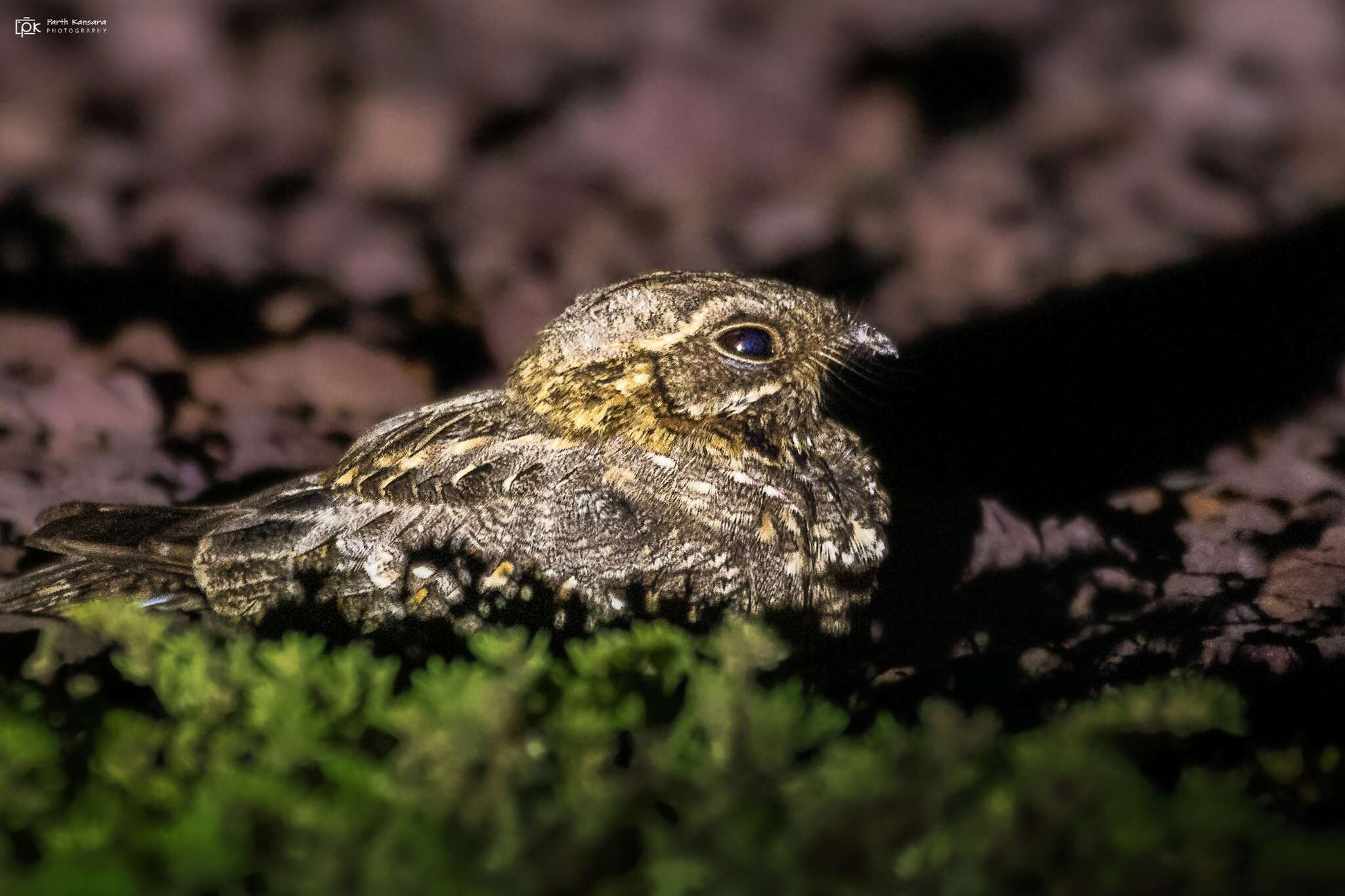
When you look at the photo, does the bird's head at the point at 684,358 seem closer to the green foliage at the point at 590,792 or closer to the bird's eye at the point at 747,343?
the bird's eye at the point at 747,343

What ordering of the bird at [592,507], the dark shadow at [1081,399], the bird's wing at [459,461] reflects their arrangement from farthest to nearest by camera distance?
the dark shadow at [1081,399] → the bird's wing at [459,461] → the bird at [592,507]

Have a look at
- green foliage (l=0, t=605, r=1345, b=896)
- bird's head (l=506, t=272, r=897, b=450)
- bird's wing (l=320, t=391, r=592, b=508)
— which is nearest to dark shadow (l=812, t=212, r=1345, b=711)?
bird's head (l=506, t=272, r=897, b=450)

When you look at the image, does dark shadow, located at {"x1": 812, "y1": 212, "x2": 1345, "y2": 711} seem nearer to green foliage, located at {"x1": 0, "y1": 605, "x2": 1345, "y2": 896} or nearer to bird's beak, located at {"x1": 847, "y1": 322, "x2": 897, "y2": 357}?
bird's beak, located at {"x1": 847, "y1": 322, "x2": 897, "y2": 357}

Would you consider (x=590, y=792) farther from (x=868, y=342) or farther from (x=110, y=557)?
(x=110, y=557)

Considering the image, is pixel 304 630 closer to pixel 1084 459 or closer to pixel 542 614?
pixel 542 614

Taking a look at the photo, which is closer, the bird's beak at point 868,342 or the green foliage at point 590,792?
the green foliage at point 590,792

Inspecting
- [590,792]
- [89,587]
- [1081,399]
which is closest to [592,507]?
[590,792]

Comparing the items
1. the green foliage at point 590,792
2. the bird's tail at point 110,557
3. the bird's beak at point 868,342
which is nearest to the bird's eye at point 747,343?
the bird's beak at point 868,342
